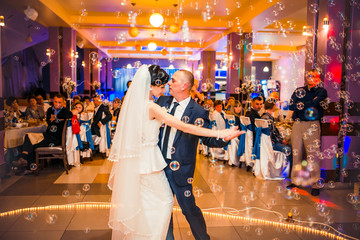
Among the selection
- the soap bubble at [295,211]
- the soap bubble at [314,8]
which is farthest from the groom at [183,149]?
the soap bubble at [314,8]

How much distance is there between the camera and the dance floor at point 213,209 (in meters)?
2.89

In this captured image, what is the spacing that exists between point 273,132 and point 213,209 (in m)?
2.11

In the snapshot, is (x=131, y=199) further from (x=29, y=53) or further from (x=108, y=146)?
(x=29, y=53)

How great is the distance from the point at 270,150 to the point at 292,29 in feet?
26.0

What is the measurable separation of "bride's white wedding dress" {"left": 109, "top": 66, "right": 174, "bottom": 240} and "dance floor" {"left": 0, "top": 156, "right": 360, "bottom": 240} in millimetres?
748

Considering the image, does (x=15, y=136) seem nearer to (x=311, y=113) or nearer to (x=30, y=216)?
(x=30, y=216)

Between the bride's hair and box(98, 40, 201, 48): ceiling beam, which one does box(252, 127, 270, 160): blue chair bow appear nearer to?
the bride's hair

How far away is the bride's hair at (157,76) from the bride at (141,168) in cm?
1

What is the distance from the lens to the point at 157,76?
2.23 meters

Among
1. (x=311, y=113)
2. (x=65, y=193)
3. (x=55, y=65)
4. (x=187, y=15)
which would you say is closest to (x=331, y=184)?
(x=311, y=113)

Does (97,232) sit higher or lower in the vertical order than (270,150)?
lower

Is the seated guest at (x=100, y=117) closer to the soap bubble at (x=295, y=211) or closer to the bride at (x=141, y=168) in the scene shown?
the soap bubble at (x=295, y=211)

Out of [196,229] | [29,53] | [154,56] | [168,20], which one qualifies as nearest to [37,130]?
[196,229]

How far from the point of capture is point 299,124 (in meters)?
4.39
